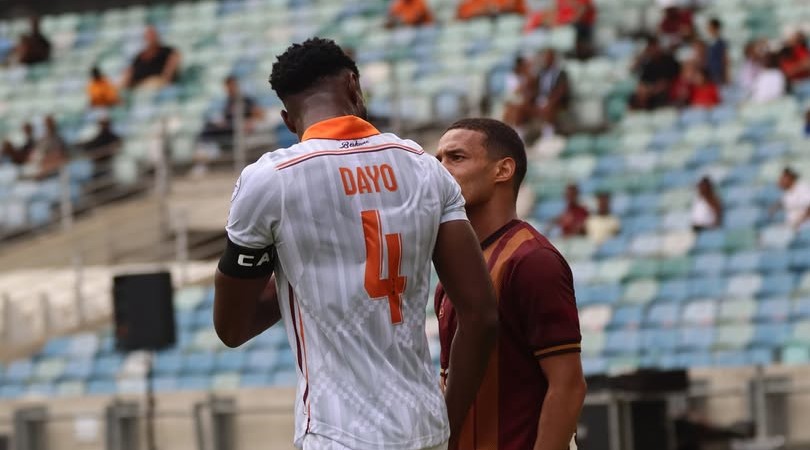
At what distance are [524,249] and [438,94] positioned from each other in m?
13.3

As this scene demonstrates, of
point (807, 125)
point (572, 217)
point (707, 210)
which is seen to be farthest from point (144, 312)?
point (807, 125)

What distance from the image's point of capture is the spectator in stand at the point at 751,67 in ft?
52.3

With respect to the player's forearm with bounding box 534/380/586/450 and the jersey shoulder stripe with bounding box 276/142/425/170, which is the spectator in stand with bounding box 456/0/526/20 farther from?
the jersey shoulder stripe with bounding box 276/142/425/170

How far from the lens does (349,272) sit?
11.7 feet

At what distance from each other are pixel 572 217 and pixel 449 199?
1111cm

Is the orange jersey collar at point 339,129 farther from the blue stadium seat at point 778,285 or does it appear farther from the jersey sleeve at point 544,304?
the blue stadium seat at point 778,285

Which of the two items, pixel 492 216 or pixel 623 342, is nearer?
pixel 492 216

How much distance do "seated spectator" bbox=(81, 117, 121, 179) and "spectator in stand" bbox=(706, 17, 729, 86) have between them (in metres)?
6.55

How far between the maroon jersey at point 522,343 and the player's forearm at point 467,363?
14 centimetres

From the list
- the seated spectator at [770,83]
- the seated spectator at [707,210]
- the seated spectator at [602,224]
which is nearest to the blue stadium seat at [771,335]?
the seated spectator at [707,210]

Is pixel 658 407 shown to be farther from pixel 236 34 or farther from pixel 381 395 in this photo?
pixel 236 34

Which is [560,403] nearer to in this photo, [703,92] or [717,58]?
[703,92]

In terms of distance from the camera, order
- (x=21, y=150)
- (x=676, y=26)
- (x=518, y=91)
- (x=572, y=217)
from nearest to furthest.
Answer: (x=572, y=217) < (x=518, y=91) < (x=676, y=26) < (x=21, y=150)

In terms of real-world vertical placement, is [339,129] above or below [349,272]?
above
